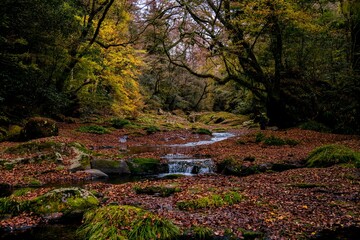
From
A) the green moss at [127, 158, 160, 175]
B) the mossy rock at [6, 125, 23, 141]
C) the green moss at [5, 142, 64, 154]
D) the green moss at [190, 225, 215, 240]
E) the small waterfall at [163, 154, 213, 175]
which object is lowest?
the small waterfall at [163, 154, 213, 175]

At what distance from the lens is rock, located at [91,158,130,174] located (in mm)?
10525

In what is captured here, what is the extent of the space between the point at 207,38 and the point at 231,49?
5.85 ft

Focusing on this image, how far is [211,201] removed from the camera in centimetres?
635

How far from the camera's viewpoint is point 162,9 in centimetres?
1603

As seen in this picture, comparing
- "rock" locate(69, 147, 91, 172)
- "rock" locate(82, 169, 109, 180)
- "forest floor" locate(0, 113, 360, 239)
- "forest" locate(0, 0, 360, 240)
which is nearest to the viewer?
"forest floor" locate(0, 113, 360, 239)

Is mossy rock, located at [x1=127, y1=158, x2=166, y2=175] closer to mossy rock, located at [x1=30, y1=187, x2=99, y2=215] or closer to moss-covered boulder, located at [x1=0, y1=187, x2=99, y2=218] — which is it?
mossy rock, located at [x1=30, y1=187, x2=99, y2=215]

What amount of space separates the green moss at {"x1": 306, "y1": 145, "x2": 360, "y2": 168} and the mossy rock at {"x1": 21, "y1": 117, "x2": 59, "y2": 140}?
1181cm

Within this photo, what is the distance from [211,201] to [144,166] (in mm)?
5047

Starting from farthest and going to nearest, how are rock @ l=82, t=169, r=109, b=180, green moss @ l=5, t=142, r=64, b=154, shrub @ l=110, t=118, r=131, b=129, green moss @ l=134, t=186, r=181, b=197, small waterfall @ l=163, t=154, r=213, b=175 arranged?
shrub @ l=110, t=118, r=131, b=129
green moss @ l=5, t=142, r=64, b=154
small waterfall @ l=163, t=154, r=213, b=175
rock @ l=82, t=169, r=109, b=180
green moss @ l=134, t=186, r=181, b=197

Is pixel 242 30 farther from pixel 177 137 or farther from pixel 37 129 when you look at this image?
pixel 37 129

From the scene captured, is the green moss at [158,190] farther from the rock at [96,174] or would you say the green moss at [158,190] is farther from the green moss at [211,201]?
the rock at [96,174]

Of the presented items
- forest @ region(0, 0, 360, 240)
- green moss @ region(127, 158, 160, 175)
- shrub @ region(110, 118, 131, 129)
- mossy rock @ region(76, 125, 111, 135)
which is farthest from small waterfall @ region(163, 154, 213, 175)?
shrub @ region(110, 118, 131, 129)

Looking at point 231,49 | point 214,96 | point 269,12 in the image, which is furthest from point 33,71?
point 214,96

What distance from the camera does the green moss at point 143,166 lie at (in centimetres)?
1080
